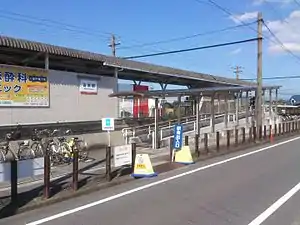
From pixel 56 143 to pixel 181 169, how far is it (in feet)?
17.3

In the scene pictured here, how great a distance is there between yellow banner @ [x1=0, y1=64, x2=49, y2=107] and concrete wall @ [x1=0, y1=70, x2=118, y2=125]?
29 centimetres

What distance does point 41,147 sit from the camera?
16.5 m

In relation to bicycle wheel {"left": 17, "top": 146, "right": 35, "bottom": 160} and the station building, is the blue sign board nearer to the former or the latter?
bicycle wheel {"left": 17, "top": 146, "right": 35, "bottom": 160}

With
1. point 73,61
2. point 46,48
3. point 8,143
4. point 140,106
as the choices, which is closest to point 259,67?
point 140,106

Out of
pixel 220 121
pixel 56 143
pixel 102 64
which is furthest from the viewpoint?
pixel 220 121

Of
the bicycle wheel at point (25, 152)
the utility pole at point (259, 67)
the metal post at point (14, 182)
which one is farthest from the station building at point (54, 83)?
the metal post at point (14, 182)

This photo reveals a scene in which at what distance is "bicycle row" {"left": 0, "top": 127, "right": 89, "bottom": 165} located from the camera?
15.7 m

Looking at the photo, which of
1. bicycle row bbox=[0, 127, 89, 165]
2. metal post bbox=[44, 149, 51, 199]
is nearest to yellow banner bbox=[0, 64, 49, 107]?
bicycle row bbox=[0, 127, 89, 165]

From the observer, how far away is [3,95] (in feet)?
57.9

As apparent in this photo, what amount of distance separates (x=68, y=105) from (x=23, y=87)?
2.81m

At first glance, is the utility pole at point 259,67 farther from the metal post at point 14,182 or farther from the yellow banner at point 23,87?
the metal post at point 14,182

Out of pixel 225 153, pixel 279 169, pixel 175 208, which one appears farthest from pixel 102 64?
pixel 175 208

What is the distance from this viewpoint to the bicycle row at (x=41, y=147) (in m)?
15.7

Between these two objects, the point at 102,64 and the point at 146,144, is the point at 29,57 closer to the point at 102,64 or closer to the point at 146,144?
the point at 102,64
